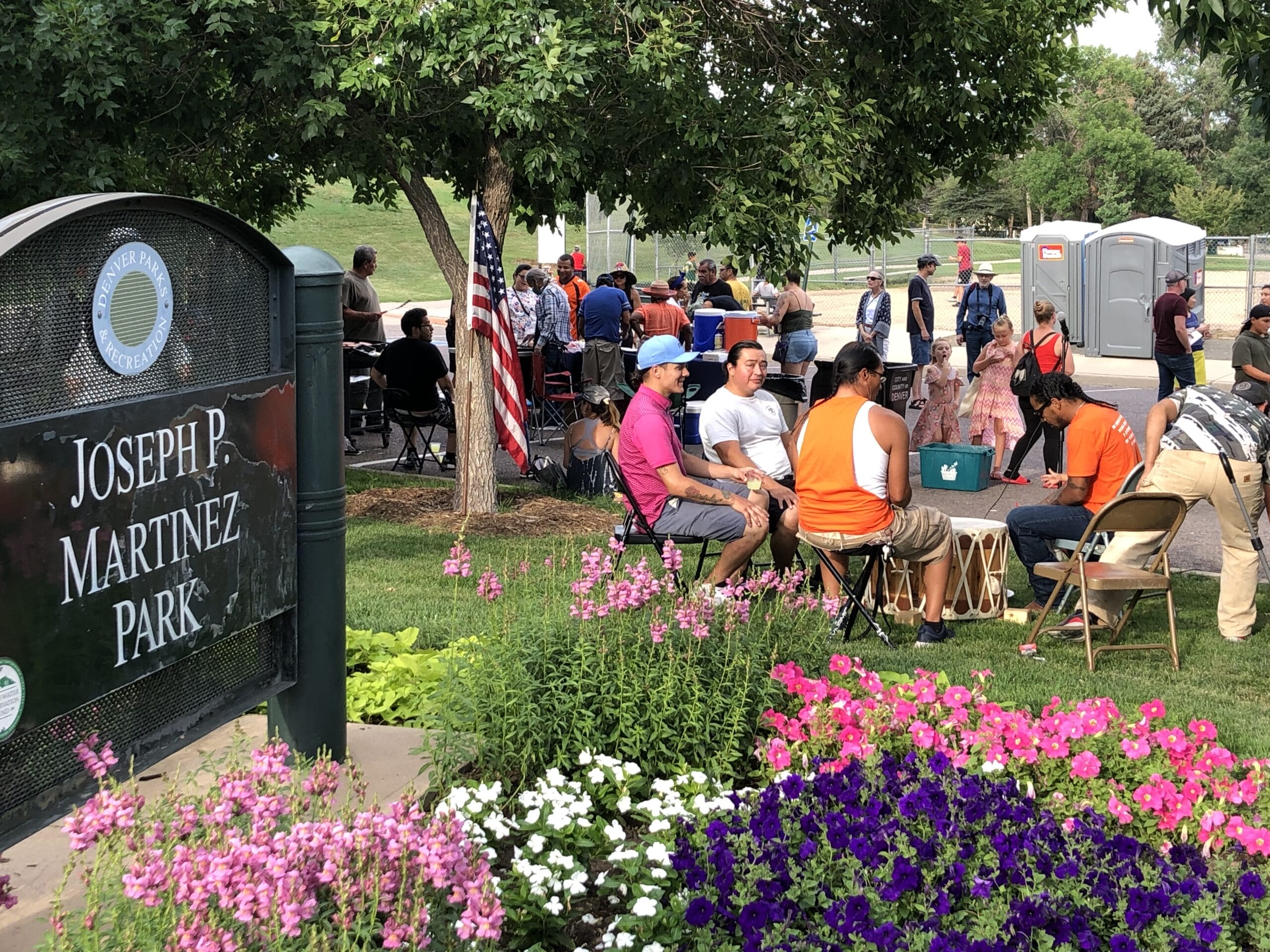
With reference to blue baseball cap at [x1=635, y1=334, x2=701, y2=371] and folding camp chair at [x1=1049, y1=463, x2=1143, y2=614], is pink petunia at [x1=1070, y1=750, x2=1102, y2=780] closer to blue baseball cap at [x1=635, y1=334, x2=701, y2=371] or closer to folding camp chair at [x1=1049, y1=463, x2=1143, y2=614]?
folding camp chair at [x1=1049, y1=463, x2=1143, y2=614]

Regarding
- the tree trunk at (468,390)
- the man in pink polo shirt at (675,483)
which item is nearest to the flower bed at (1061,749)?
the man in pink polo shirt at (675,483)

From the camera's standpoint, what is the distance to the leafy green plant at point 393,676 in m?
5.35

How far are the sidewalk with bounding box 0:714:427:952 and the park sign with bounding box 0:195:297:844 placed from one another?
0.90ft

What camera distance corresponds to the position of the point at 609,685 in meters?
4.61

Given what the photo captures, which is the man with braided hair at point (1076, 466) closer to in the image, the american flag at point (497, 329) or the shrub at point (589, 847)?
the american flag at point (497, 329)

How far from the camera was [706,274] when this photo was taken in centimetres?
2005

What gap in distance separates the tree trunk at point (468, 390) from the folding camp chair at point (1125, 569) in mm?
4758

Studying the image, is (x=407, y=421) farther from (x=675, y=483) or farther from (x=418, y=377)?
(x=675, y=483)

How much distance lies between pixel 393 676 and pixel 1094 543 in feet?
13.3

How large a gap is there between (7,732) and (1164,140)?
84.8 metres

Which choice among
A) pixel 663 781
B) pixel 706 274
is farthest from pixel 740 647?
pixel 706 274

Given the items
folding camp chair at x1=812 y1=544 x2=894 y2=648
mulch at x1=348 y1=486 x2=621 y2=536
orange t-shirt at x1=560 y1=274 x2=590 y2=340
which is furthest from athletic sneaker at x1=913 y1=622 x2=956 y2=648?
orange t-shirt at x1=560 y1=274 x2=590 y2=340

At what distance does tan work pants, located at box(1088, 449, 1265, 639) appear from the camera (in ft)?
24.7

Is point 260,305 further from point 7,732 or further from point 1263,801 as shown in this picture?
point 1263,801
